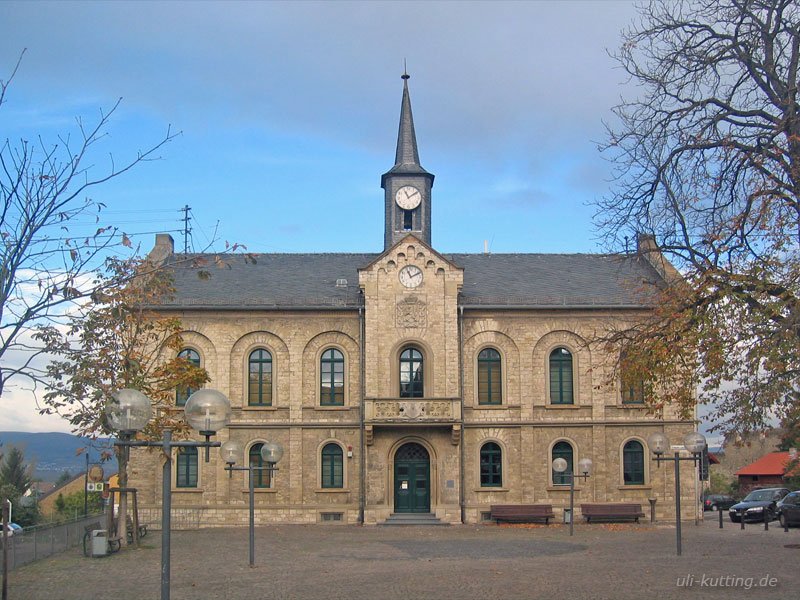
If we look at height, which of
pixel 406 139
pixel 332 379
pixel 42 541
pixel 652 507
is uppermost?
pixel 406 139

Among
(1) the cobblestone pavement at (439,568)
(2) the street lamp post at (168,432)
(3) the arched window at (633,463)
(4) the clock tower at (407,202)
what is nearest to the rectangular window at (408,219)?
(4) the clock tower at (407,202)

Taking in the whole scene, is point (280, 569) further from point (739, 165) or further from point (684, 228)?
point (739, 165)

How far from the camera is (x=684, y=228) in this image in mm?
18078

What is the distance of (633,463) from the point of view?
36594mm

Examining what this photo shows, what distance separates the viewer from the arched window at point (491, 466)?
118 feet

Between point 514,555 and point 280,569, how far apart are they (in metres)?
6.15

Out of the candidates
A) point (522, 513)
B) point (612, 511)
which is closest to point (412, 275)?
point (522, 513)

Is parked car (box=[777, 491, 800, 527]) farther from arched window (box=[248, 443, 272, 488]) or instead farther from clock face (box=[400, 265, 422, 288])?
arched window (box=[248, 443, 272, 488])

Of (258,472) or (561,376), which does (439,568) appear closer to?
(258,472)

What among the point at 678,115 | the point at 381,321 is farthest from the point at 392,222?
the point at 678,115

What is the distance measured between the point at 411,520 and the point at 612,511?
7672 millimetres

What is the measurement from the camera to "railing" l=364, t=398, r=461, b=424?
3475cm

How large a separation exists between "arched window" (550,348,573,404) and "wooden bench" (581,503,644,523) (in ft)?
13.8

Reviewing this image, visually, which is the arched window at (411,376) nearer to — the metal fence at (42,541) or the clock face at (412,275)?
the clock face at (412,275)
